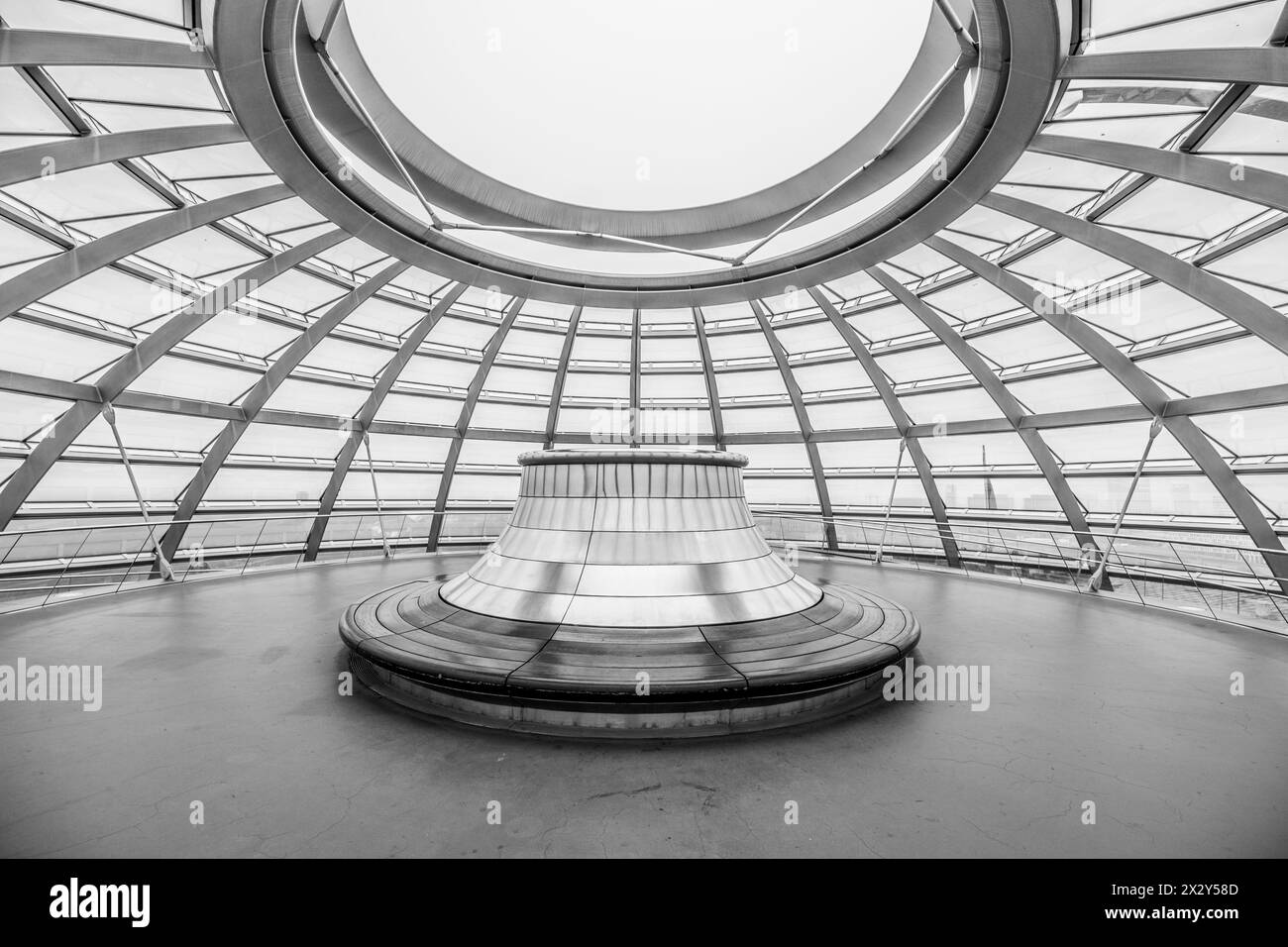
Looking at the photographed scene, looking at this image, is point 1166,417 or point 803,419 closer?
point 1166,417

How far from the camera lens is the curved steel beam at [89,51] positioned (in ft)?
21.5

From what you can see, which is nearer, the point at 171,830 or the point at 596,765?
the point at 171,830

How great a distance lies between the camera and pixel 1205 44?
719 centimetres

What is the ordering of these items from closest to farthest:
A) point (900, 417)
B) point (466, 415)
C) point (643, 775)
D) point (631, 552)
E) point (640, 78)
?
point (643, 775) → point (631, 552) → point (640, 78) → point (900, 417) → point (466, 415)

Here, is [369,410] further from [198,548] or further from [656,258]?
[656,258]

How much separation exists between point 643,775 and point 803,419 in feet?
68.7

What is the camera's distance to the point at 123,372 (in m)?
15.4

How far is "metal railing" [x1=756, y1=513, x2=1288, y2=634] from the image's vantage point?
14391 millimetres

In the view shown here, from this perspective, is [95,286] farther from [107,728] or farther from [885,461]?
[885,461]

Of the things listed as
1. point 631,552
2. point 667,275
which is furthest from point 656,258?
point 631,552

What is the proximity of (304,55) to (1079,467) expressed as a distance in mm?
25912
